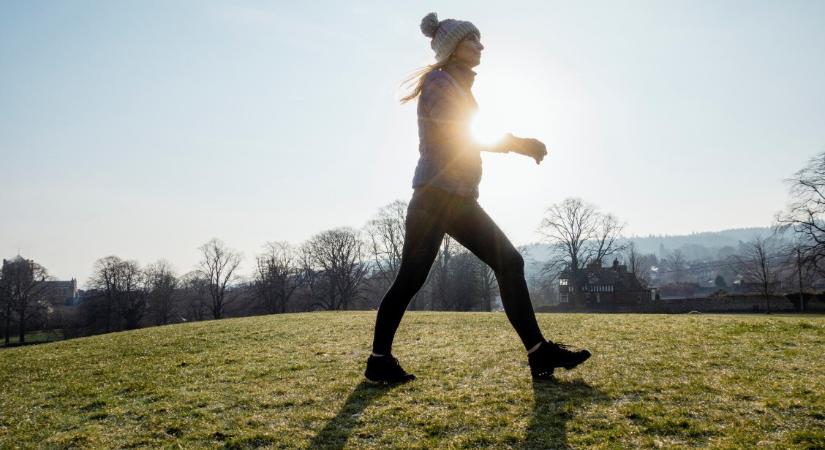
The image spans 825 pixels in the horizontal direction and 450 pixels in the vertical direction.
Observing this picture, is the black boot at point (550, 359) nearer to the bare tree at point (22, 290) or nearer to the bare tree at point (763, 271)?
the bare tree at point (763, 271)

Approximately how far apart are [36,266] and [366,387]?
71883 millimetres

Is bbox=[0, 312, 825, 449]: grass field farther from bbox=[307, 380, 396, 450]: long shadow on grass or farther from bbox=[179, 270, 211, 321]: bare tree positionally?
bbox=[179, 270, 211, 321]: bare tree

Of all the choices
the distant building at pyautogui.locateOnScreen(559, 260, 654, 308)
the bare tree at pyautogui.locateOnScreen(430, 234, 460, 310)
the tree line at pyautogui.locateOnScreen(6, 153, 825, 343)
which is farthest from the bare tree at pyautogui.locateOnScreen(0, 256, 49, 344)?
the distant building at pyautogui.locateOnScreen(559, 260, 654, 308)

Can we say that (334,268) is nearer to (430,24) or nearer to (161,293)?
(161,293)

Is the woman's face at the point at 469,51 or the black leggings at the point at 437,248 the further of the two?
the woman's face at the point at 469,51

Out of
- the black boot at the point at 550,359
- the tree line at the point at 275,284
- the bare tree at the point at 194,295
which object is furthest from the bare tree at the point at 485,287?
the black boot at the point at 550,359

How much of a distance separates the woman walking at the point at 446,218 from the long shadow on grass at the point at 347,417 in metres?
0.20

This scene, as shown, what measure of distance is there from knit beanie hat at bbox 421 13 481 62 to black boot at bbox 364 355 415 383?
239 centimetres

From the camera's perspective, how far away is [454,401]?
2.92 metres

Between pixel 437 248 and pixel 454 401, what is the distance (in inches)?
45.9

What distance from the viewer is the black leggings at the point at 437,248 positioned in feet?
12.1

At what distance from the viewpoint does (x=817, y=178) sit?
133 feet

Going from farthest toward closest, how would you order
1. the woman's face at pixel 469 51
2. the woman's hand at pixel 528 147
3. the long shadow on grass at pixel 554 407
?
the woman's face at pixel 469 51 < the woman's hand at pixel 528 147 < the long shadow on grass at pixel 554 407

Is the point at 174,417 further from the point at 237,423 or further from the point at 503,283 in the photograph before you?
the point at 503,283
